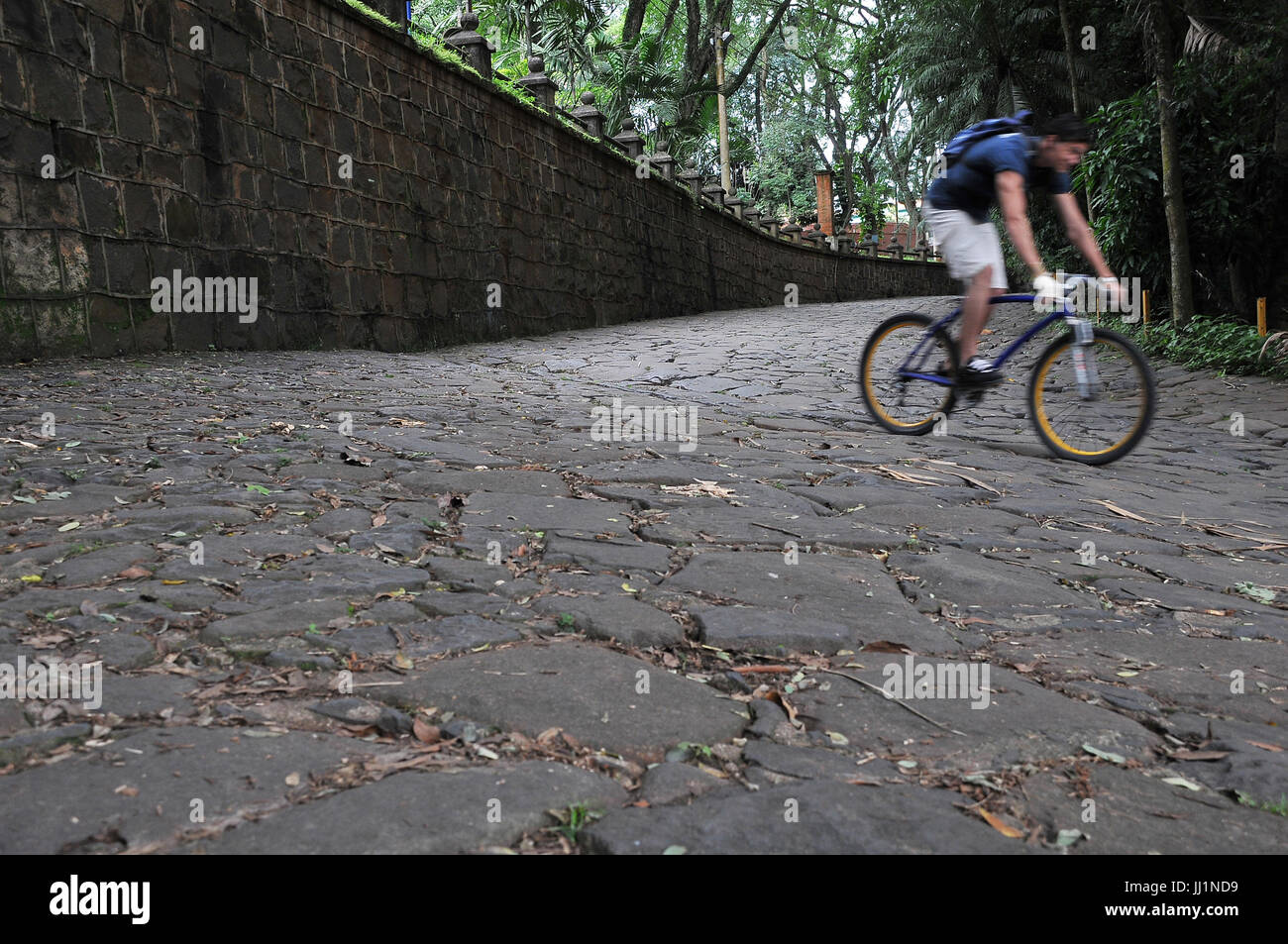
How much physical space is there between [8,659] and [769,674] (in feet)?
4.51

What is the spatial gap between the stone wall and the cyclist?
504cm

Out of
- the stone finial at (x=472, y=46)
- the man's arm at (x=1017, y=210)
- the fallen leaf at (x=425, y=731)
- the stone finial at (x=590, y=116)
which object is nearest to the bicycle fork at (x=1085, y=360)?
the man's arm at (x=1017, y=210)

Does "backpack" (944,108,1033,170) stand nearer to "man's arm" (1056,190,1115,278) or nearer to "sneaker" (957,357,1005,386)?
"man's arm" (1056,190,1115,278)

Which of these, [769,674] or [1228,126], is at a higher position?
[1228,126]

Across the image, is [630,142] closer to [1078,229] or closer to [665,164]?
[665,164]

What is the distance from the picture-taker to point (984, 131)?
4770 mm

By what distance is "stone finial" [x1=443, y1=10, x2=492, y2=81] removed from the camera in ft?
39.7

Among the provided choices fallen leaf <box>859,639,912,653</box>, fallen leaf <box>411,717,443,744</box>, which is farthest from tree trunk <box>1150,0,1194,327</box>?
fallen leaf <box>411,717,443,744</box>

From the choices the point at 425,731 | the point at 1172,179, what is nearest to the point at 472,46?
the point at 1172,179

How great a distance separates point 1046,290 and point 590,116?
12.4m

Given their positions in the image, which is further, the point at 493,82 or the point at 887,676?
the point at 493,82
